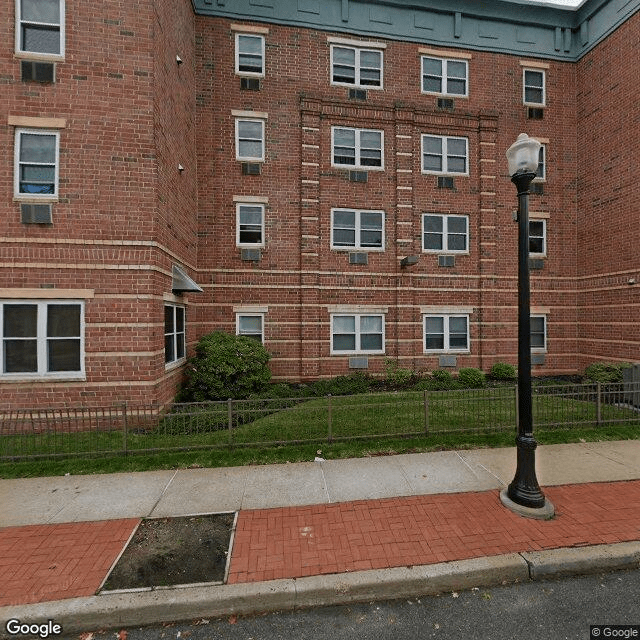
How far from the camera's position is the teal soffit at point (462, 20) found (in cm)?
1342

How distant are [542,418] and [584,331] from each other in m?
8.99

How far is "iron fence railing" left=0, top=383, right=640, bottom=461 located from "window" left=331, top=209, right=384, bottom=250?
718 centimetres

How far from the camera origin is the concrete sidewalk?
346cm

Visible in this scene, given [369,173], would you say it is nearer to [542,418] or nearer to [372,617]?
[542,418]

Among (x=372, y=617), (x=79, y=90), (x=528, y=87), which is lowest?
(x=372, y=617)

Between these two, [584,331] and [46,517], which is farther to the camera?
[584,331]

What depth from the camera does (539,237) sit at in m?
15.2

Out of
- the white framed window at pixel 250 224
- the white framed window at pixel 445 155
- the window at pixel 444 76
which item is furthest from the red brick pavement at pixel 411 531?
the window at pixel 444 76

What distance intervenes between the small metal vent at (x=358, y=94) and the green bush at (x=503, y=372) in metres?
11.8

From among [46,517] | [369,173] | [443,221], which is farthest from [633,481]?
[369,173]

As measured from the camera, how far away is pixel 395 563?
12.5 feet

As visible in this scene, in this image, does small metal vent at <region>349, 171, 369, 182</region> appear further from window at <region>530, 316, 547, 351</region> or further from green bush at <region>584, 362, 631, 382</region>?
green bush at <region>584, 362, 631, 382</region>

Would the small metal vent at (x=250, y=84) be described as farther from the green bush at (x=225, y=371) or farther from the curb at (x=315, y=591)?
the curb at (x=315, y=591)

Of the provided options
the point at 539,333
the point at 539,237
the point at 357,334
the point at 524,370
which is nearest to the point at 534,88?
the point at 539,237
